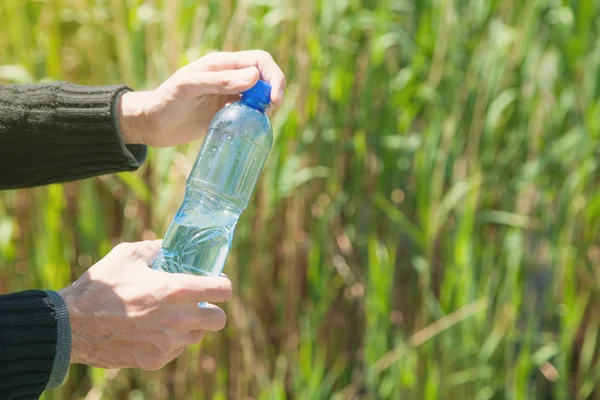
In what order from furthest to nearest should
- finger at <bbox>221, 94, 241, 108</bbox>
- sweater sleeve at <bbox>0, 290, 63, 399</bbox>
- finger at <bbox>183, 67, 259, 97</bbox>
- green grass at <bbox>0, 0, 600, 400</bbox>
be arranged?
green grass at <bbox>0, 0, 600, 400</bbox>
finger at <bbox>221, 94, 241, 108</bbox>
finger at <bbox>183, 67, 259, 97</bbox>
sweater sleeve at <bbox>0, 290, 63, 399</bbox>

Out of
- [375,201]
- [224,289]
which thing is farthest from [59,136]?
[375,201]

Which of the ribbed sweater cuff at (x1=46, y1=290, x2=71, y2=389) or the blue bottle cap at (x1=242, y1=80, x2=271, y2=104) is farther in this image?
the blue bottle cap at (x1=242, y1=80, x2=271, y2=104)

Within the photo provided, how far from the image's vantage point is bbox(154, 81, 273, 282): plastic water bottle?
1.21m

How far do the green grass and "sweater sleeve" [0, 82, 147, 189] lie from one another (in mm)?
718

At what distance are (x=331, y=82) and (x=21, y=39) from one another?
2.72 ft

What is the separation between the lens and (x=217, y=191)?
1301mm

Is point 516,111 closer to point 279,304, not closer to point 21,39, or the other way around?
point 279,304

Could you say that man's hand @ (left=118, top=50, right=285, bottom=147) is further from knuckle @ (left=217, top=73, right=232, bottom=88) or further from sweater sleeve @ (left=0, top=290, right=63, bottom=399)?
sweater sleeve @ (left=0, top=290, right=63, bottom=399)

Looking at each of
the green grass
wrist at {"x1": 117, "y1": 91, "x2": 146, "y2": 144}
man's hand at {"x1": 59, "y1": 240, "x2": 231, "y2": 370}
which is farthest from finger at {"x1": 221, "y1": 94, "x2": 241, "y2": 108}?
the green grass

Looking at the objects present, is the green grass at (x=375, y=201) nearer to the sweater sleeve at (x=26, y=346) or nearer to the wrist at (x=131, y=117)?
the wrist at (x=131, y=117)

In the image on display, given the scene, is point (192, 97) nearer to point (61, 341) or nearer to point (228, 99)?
point (228, 99)

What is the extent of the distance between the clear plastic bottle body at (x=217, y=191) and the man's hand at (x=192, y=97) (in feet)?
0.11

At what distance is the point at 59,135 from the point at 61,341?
41 cm

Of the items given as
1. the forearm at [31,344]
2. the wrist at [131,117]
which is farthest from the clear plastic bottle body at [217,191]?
the forearm at [31,344]
